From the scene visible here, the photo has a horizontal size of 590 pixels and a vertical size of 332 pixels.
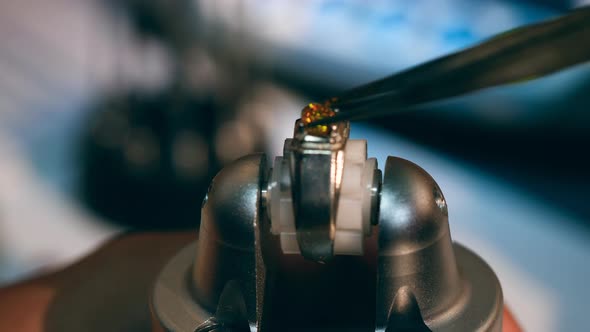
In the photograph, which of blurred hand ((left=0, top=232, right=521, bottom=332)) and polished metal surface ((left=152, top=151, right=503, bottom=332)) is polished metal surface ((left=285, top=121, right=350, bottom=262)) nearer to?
polished metal surface ((left=152, top=151, right=503, bottom=332))

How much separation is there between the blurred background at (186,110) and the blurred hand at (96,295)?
0.47 ft

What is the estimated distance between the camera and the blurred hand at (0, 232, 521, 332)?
62 centimetres

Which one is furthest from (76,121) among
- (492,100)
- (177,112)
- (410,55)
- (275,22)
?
(492,100)

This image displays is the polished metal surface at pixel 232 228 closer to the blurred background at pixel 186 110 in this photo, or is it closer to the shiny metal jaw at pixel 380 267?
the shiny metal jaw at pixel 380 267

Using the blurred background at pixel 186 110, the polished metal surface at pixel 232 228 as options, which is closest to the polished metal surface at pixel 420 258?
the polished metal surface at pixel 232 228

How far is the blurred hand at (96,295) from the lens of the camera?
0.62 metres

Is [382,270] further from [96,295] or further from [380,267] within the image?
[96,295]

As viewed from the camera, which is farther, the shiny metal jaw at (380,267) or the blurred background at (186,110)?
the blurred background at (186,110)

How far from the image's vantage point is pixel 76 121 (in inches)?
37.5

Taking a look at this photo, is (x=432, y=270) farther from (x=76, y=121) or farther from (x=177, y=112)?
(x=76, y=121)

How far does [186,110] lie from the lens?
3.05 feet

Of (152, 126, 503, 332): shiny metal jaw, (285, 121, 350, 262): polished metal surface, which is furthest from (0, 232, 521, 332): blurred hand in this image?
(285, 121, 350, 262): polished metal surface

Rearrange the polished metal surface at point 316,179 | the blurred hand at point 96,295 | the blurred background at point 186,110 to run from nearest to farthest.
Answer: the polished metal surface at point 316,179
the blurred hand at point 96,295
the blurred background at point 186,110

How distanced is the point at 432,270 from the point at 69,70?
72cm
